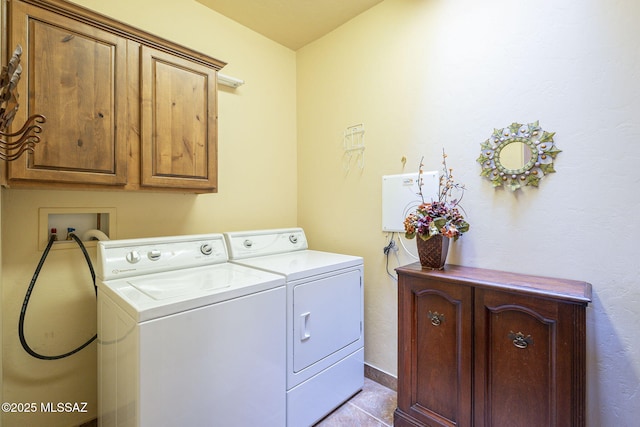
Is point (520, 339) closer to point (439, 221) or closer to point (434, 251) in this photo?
point (434, 251)

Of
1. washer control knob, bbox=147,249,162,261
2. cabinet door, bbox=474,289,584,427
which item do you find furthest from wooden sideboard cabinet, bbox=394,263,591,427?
washer control knob, bbox=147,249,162,261

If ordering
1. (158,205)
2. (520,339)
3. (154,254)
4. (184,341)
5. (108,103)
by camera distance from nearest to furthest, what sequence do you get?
(184,341) → (520,339) → (108,103) → (154,254) → (158,205)

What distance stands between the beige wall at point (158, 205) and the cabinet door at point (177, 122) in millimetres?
359

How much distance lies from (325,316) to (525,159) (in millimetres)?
1379

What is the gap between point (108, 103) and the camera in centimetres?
141

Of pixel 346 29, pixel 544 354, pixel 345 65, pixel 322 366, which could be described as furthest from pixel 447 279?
pixel 346 29

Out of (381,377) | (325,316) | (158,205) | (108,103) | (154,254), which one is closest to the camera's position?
(108,103)

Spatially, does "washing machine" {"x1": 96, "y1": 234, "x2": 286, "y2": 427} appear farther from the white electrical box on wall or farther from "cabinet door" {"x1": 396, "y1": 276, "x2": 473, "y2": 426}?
the white electrical box on wall

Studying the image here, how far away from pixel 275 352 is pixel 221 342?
0.31 m

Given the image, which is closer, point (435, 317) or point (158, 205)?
point (435, 317)

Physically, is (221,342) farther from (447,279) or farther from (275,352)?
(447,279)

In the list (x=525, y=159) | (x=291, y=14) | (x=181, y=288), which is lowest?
(x=181, y=288)

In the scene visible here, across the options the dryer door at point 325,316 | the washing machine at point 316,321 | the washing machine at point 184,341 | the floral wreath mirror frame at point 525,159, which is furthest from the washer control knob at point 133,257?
the floral wreath mirror frame at point 525,159

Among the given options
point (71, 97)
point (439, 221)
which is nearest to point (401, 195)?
point (439, 221)
